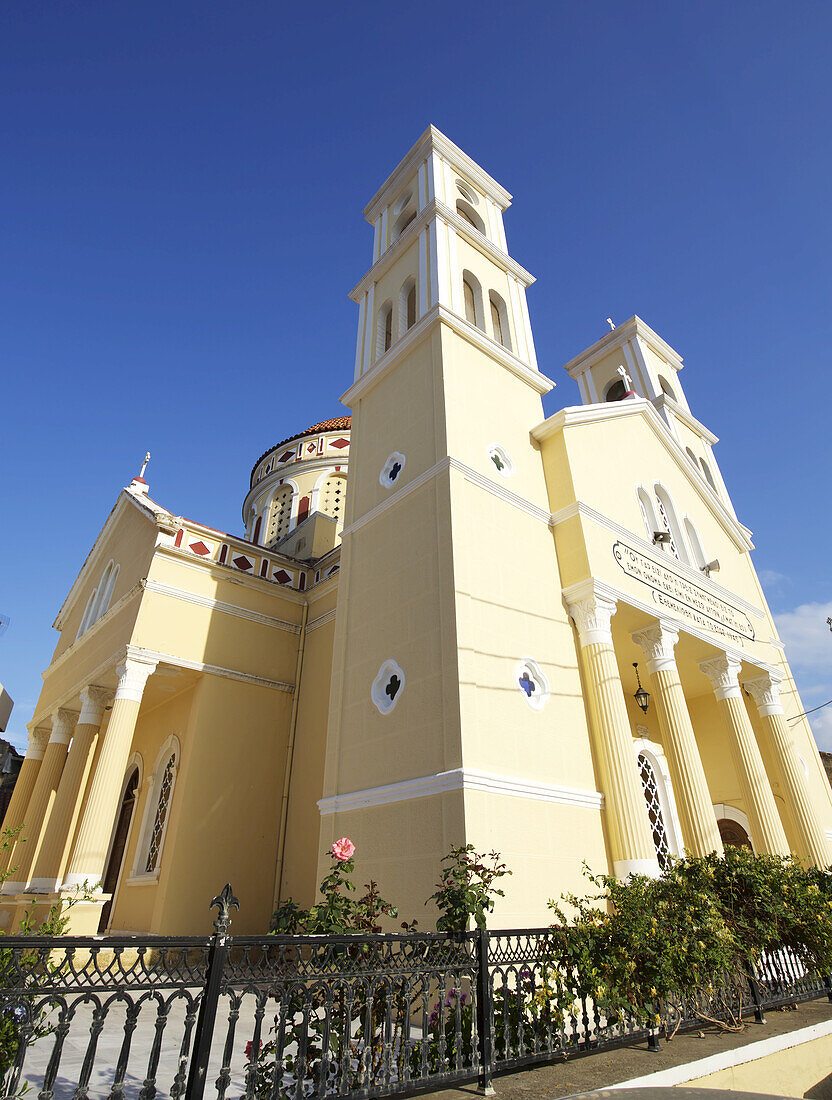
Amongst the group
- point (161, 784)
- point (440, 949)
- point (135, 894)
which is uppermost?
point (161, 784)

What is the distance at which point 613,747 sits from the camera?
8.02 metres

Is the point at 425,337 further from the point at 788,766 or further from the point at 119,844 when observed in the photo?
the point at 119,844

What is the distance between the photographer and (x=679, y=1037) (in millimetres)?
5102

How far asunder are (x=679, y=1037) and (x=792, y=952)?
2443 millimetres

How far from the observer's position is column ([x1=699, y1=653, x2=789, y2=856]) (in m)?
9.91

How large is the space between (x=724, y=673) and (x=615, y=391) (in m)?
9.19

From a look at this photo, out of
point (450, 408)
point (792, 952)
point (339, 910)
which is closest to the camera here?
point (339, 910)

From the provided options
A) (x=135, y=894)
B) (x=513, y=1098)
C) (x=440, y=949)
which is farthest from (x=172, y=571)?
(x=513, y=1098)

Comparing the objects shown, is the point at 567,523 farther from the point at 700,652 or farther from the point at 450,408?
the point at 700,652

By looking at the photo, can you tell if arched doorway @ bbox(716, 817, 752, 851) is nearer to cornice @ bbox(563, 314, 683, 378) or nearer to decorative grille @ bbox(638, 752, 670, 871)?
decorative grille @ bbox(638, 752, 670, 871)

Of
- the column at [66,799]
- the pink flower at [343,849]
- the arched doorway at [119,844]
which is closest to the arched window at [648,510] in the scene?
the pink flower at [343,849]

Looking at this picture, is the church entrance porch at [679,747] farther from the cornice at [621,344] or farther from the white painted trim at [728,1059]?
the cornice at [621,344]

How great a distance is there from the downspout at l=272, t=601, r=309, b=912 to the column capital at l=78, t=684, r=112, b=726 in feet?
12.6

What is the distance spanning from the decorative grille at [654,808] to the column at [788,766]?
2.09 meters
